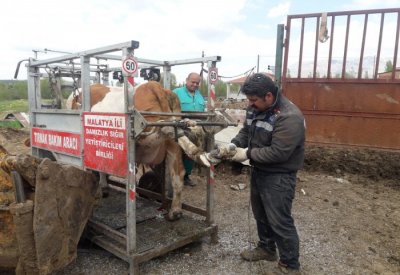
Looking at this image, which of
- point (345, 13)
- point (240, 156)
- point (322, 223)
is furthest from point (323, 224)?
point (345, 13)

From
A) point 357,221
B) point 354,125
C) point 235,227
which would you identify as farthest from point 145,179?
point 354,125

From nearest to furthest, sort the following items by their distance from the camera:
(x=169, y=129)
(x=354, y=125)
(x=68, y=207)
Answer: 1. (x=68, y=207)
2. (x=169, y=129)
3. (x=354, y=125)

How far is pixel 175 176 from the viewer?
395cm

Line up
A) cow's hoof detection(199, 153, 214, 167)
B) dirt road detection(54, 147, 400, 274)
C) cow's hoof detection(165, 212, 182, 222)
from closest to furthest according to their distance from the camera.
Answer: cow's hoof detection(199, 153, 214, 167) → dirt road detection(54, 147, 400, 274) → cow's hoof detection(165, 212, 182, 222)

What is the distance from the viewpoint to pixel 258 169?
3.13 m

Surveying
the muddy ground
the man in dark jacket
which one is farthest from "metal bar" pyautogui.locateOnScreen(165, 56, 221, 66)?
the muddy ground

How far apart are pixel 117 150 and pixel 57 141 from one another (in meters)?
1.10

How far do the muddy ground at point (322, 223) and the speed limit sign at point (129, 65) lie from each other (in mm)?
1765

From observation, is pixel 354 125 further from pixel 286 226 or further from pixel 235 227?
pixel 286 226

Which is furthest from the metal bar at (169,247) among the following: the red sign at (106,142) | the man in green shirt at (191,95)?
the man in green shirt at (191,95)

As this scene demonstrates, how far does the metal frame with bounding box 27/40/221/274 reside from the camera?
2879 mm

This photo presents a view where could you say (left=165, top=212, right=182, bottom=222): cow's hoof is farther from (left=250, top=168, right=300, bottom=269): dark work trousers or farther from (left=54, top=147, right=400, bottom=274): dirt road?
(left=250, top=168, right=300, bottom=269): dark work trousers

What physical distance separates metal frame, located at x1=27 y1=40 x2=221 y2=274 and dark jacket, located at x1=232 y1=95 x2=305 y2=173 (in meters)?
0.78

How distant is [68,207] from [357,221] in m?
3.43
